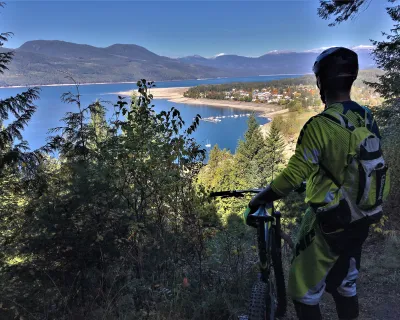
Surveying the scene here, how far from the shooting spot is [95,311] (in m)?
2.84

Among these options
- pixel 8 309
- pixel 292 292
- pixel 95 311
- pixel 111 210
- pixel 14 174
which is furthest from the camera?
pixel 14 174

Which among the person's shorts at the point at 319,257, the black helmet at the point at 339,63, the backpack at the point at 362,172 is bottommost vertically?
the person's shorts at the point at 319,257

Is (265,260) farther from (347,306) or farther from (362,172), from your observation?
(362,172)

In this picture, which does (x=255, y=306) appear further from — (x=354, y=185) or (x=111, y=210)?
(x=111, y=210)

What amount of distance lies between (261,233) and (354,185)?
66 centimetres

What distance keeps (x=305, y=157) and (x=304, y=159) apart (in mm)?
11

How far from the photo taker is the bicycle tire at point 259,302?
1.77 m

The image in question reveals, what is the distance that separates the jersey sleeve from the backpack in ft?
0.23

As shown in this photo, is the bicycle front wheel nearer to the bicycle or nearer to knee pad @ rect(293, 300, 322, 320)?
the bicycle

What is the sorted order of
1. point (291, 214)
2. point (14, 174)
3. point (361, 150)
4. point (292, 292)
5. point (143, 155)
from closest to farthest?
point (361, 150)
point (292, 292)
point (143, 155)
point (14, 174)
point (291, 214)

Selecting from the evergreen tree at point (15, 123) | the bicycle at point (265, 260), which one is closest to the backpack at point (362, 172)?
the bicycle at point (265, 260)

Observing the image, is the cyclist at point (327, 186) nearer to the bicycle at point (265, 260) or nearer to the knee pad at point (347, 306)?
the bicycle at point (265, 260)

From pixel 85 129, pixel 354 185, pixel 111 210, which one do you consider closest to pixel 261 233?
pixel 354 185

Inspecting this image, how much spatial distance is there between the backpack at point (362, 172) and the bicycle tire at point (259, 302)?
75 centimetres
